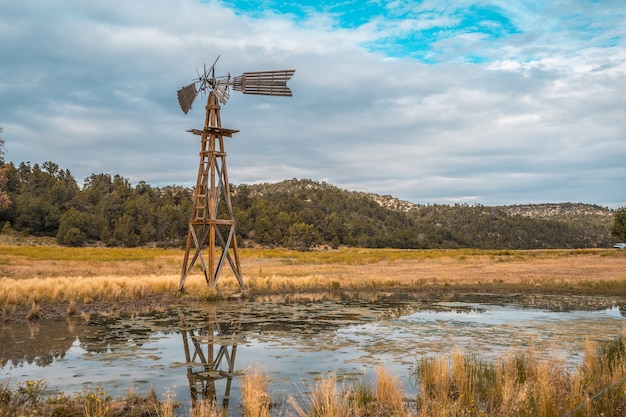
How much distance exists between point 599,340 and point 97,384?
1232 cm

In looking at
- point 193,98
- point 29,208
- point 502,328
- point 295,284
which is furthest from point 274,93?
point 29,208

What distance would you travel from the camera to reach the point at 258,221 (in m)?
95.6

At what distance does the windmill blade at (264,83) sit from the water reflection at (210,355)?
10.6m

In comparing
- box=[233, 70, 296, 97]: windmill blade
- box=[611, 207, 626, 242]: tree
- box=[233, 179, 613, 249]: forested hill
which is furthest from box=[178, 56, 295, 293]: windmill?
box=[611, 207, 626, 242]: tree

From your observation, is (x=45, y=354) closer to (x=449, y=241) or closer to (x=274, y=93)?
(x=274, y=93)

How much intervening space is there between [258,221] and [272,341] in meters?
82.1

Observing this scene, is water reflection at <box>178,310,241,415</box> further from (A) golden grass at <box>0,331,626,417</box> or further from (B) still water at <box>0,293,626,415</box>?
(A) golden grass at <box>0,331,626,417</box>

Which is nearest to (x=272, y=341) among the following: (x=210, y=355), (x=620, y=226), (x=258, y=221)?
(x=210, y=355)

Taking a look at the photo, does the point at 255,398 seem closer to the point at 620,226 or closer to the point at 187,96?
the point at 187,96

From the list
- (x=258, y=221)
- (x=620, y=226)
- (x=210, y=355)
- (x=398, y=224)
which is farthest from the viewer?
(x=398, y=224)

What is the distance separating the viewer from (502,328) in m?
16.0

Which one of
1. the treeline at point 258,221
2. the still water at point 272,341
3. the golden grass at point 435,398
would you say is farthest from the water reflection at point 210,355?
the treeline at point 258,221

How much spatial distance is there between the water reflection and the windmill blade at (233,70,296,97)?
10.6 metres

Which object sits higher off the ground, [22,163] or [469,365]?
[22,163]
